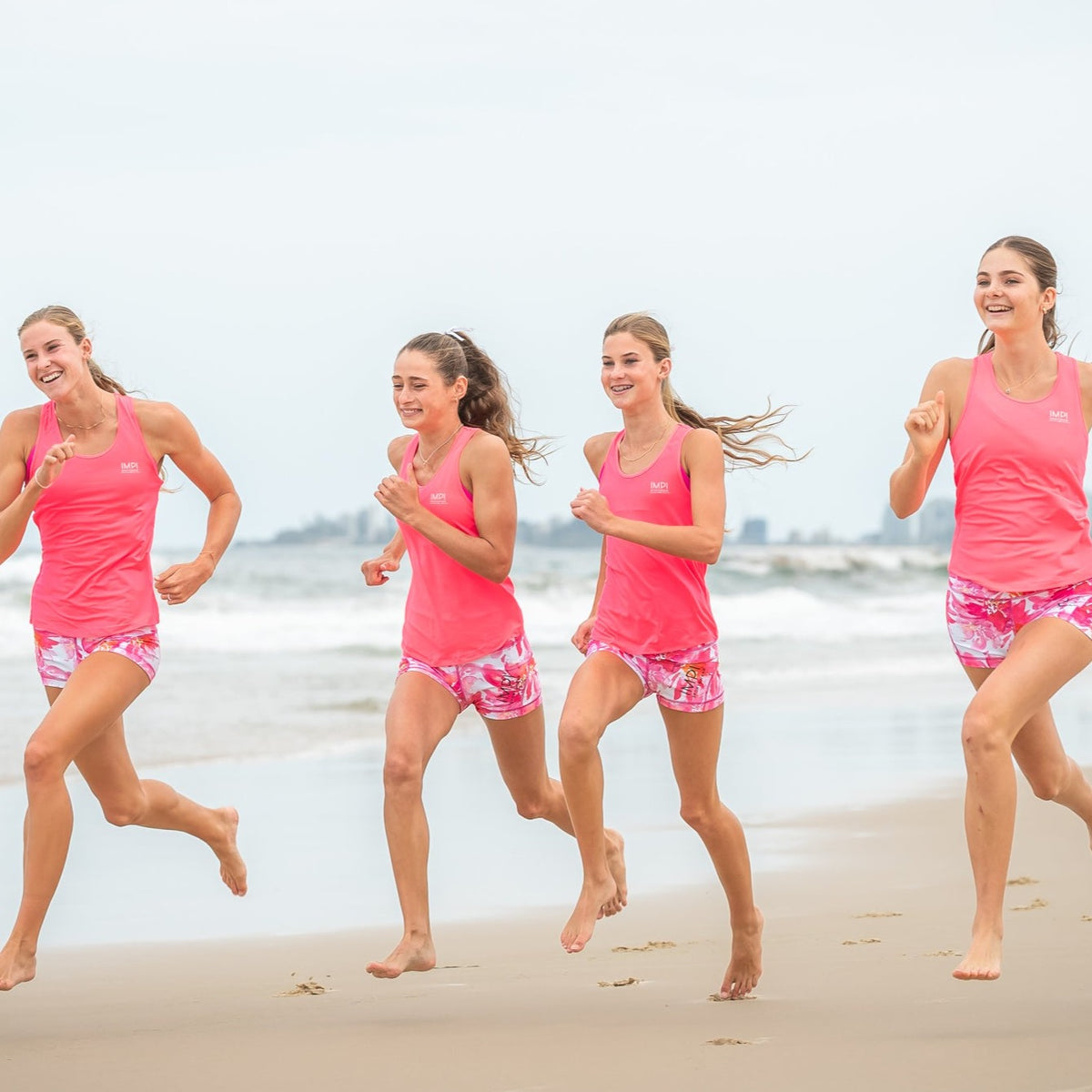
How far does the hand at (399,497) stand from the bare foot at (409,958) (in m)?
1.33

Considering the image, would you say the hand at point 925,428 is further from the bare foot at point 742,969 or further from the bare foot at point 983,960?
the bare foot at point 742,969

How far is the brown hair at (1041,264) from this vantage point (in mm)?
5402

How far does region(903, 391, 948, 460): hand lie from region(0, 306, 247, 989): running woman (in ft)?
7.68

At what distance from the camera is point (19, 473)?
18.8 feet

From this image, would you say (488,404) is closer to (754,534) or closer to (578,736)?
(578,736)

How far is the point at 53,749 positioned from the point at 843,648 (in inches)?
675

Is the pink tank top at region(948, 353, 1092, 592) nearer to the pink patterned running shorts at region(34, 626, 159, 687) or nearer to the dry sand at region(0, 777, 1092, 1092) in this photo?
the dry sand at region(0, 777, 1092, 1092)

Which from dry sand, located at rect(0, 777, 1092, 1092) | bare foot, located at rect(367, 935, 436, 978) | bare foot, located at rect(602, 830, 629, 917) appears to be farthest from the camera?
bare foot, located at rect(602, 830, 629, 917)

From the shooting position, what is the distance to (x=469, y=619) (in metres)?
5.64

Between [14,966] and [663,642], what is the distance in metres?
2.31

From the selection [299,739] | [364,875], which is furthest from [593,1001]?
[299,739]

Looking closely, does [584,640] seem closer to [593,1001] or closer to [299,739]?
[593,1001]

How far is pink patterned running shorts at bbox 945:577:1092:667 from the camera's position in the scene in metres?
5.12

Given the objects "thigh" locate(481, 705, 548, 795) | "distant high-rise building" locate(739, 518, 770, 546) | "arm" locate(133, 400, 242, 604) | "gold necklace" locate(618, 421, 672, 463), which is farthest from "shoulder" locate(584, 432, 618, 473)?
"distant high-rise building" locate(739, 518, 770, 546)
